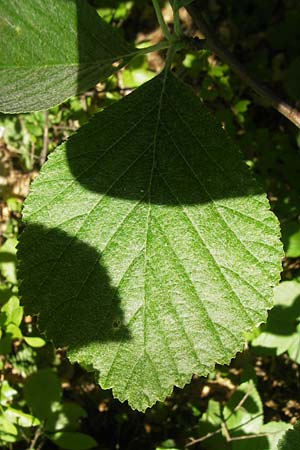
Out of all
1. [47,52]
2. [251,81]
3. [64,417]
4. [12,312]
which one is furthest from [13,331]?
[251,81]

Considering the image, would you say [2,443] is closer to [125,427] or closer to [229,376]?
[125,427]

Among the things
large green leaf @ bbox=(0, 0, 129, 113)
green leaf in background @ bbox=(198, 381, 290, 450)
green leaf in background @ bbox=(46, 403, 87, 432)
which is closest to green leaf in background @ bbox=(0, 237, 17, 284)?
green leaf in background @ bbox=(46, 403, 87, 432)

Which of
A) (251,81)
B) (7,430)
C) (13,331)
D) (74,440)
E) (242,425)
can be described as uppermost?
(251,81)

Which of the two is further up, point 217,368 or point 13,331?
point 13,331

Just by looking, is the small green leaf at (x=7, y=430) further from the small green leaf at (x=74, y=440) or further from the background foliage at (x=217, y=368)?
the small green leaf at (x=74, y=440)

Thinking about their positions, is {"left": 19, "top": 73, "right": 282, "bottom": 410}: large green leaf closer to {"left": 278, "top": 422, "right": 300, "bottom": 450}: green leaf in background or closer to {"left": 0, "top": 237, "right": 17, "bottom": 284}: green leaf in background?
{"left": 278, "top": 422, "right": 300, "bottom": 450}: green leaf in background

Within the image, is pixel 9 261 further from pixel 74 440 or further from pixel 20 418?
pixel 74 440
